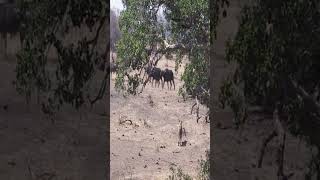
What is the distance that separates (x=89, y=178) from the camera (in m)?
3.19

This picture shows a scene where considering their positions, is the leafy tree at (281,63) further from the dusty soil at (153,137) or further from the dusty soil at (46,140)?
the dusty soil at (153,137)

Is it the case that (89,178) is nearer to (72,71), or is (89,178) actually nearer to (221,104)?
(72,71)

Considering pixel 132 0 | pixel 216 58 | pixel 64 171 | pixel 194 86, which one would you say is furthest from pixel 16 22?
pixel 132 0

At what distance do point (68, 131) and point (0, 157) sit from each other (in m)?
0.42

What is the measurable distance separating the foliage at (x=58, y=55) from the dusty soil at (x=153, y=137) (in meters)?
6.75

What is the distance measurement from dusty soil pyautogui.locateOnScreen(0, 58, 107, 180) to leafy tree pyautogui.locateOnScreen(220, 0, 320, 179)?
2.73 ft

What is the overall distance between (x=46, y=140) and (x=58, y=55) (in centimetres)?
50

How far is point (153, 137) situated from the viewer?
1259cm

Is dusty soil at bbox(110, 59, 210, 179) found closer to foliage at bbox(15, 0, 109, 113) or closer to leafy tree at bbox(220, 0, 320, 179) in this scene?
foliage at bbox(15, 0, 109, 113)

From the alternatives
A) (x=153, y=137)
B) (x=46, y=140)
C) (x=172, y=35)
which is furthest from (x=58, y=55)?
(x=153, y=137)

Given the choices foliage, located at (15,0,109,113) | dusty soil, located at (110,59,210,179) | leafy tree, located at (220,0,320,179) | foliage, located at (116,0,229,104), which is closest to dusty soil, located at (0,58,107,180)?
foliage, located at (15,0,109,113)

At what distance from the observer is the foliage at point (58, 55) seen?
320 cm

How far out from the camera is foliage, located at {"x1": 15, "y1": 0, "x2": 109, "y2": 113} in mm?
3201

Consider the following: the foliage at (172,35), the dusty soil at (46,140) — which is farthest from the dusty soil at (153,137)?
the dusty soil at (46,140)
